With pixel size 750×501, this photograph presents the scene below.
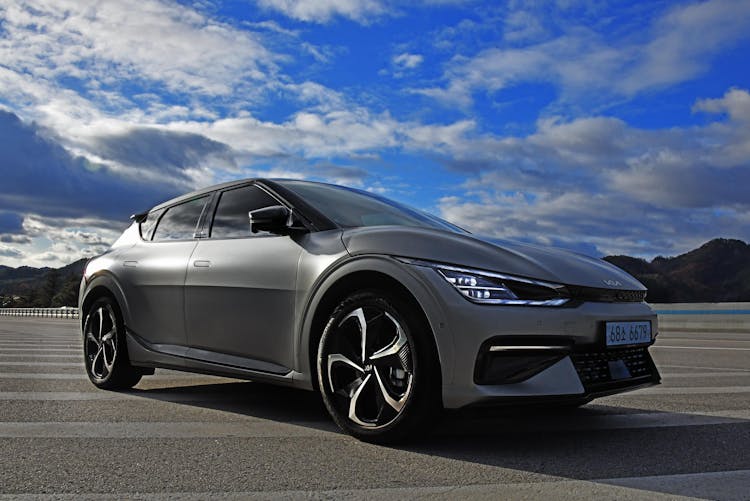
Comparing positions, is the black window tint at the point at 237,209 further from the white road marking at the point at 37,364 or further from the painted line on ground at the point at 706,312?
the painted line on ground at the point at 706,312

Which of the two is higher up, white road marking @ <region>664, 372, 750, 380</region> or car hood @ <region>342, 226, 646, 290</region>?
car hood @ <region>342, 226, 646, 290</region>

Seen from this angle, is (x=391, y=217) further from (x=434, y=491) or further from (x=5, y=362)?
(x=5, y=362)

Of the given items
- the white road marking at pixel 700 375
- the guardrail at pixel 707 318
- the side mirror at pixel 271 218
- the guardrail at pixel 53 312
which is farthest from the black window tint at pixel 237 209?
the guardrail at pixel 53 312

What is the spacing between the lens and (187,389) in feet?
18.6

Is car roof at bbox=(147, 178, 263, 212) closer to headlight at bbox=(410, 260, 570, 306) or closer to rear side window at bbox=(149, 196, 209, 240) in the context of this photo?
rear side window at bbox=(149, 196, 209, 240)

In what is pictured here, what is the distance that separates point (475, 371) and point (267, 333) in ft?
4.66

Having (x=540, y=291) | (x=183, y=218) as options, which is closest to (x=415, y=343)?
(x=540, y=291)

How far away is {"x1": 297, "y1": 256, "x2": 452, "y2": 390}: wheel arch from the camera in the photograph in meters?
3.40

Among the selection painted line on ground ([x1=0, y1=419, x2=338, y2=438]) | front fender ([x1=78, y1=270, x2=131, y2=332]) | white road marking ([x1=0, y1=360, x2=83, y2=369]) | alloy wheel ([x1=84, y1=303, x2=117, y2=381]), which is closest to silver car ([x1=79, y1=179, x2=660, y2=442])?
painted line on ground ([x1=0, y1=419, x2=338, y2=438])

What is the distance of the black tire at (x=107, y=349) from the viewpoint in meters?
5.54

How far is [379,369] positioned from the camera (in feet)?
11.8

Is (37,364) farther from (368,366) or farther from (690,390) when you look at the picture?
(690,390)

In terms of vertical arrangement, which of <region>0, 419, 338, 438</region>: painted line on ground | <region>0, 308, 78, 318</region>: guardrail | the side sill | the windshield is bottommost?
<region>0, 308, 78, 318</region>: guardrail

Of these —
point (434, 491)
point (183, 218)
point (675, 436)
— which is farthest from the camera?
point (183, 218)
